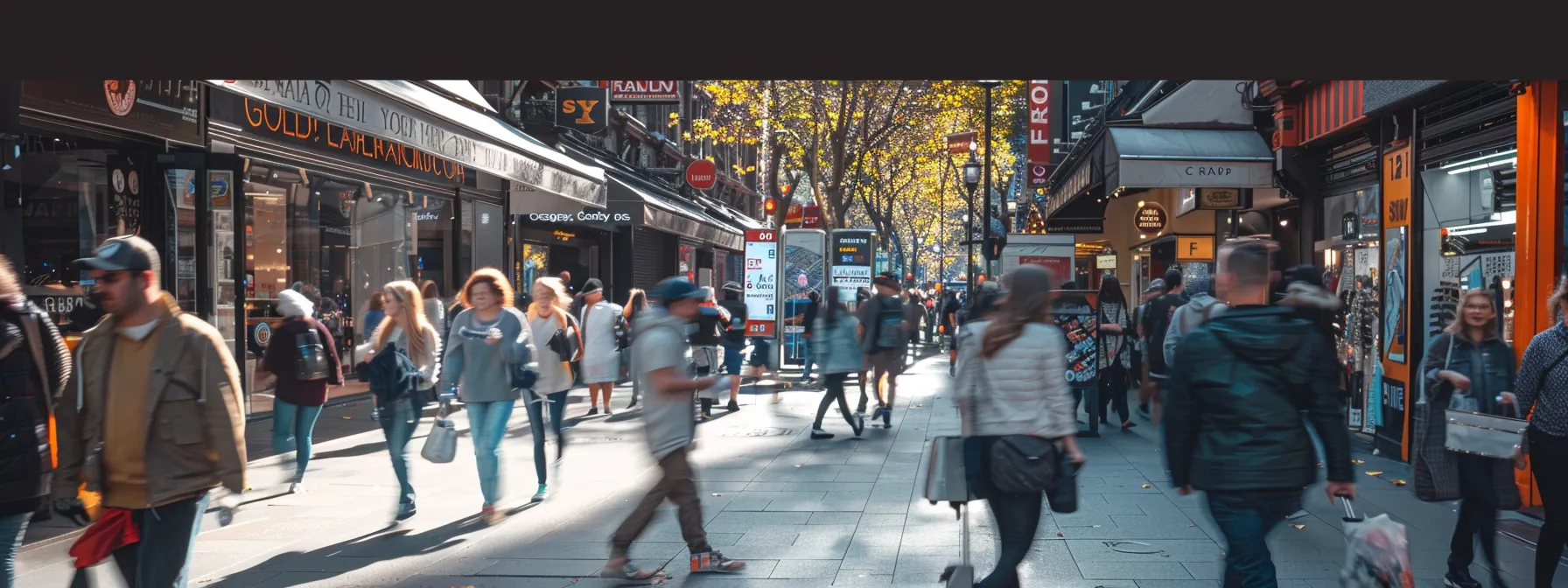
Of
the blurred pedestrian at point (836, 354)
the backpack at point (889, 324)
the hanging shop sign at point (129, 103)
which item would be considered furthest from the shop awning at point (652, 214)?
the hanging shop sign at point (129, 103)

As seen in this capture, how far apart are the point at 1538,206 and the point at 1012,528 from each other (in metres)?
5.39

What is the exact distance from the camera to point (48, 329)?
15.4 ft

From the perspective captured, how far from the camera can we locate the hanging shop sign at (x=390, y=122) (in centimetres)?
991

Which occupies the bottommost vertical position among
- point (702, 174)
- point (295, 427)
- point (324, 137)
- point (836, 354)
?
point (295, 427)

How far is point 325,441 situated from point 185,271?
222 centimetres

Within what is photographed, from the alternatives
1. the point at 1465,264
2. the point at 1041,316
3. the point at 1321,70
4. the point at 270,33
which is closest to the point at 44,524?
the point at 270,33

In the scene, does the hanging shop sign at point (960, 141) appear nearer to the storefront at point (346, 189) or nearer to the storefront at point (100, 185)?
Result: the storefront at point (346, 189)

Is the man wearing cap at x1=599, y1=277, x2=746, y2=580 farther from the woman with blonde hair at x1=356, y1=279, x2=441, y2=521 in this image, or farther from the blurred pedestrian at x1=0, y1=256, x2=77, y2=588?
the blurred pedestrian at x1=0, y1=256, x2=77, y2=588

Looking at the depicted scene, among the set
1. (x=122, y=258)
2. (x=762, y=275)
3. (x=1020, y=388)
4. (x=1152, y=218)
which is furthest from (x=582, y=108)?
(x=122, y=258)

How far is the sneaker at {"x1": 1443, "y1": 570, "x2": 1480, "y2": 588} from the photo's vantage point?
5867 millimetres

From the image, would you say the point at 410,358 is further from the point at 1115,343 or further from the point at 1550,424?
the point at 1115,343

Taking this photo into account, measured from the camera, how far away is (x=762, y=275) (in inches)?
843

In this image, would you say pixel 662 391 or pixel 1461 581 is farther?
pixel 662 391

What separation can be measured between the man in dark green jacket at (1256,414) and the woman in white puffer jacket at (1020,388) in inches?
29.1
